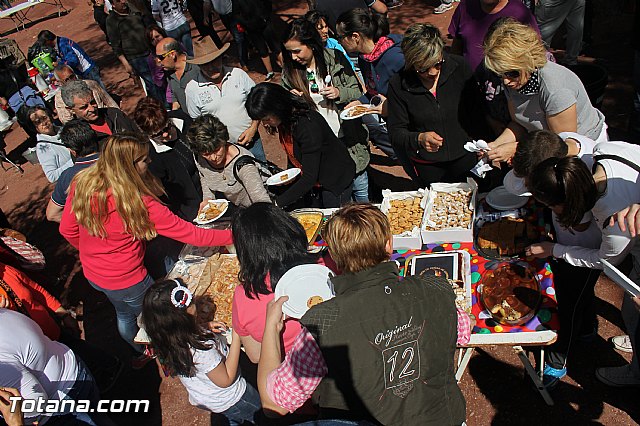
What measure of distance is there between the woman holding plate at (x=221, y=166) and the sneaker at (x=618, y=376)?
2471 mm

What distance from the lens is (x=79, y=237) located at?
11.8 ft

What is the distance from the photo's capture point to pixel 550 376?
10.6 ft

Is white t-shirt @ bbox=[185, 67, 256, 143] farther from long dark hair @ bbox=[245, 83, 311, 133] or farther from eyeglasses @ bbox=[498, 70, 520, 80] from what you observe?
eyeglasses @ bbox=[498, 70, 520, 80]

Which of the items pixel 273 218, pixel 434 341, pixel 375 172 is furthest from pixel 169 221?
pixel 375 172

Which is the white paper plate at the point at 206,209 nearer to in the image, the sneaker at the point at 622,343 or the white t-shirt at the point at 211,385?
the white t-shirt at the point at 211,385

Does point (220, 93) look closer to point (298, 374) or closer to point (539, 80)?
point (539, 80)

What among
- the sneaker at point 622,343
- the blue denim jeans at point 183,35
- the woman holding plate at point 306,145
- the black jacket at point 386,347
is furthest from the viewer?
the blue denim jeans at point 183,35

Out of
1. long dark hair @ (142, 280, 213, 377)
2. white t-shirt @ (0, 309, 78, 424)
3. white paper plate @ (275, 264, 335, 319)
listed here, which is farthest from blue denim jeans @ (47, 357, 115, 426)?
white paper plate @ (275, 264, 335, 319)

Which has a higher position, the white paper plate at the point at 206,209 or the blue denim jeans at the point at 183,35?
the blue denim jeans at the point at 183,35

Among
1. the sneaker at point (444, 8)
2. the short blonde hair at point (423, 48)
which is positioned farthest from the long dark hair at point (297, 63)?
the sneaker at point (444, 8)

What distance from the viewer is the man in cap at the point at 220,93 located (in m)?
4.68

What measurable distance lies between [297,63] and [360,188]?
118 centimetres

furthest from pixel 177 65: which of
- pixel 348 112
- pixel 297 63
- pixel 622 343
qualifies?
pixel 622 343

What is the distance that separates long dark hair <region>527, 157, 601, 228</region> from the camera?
7.86ft
